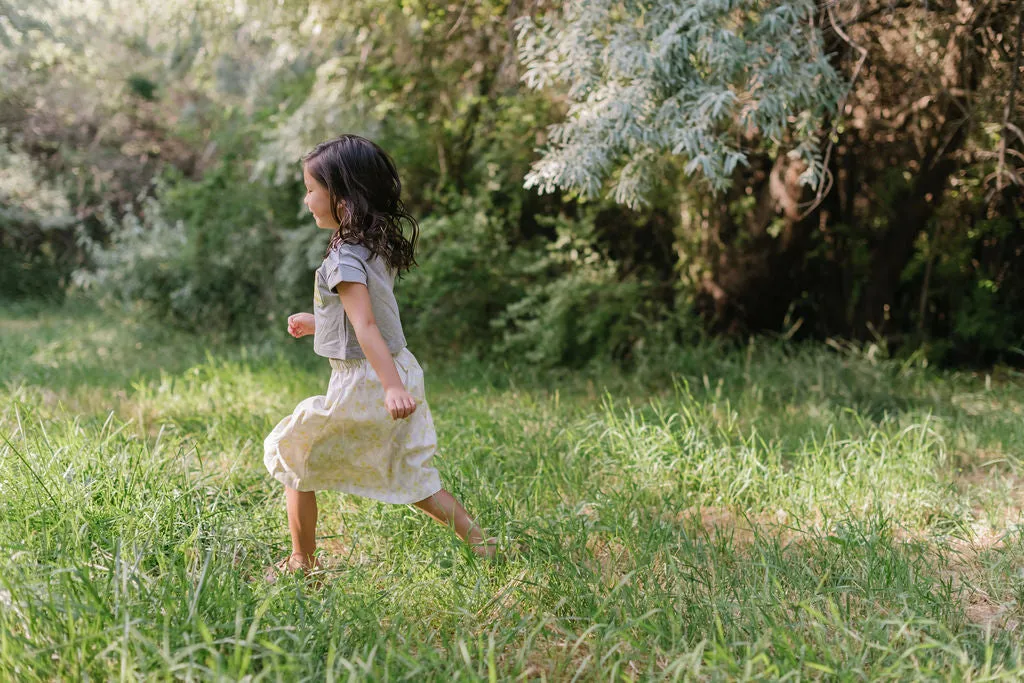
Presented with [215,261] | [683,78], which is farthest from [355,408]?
[215,261]

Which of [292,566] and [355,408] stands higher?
[355,408]

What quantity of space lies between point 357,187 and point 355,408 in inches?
29.0

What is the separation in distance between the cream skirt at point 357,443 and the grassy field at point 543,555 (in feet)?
0.87

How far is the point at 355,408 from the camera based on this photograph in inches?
109

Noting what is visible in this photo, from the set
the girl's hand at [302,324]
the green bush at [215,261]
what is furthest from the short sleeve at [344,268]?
the green bush at [215,261]

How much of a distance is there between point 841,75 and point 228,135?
6.81m

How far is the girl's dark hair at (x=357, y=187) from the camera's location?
280 centimetres

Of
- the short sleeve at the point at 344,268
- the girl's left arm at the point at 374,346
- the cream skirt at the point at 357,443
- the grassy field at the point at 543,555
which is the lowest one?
the grassy field at the point at 543,555

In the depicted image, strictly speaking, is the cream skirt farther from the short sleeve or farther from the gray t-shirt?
the short sleeve

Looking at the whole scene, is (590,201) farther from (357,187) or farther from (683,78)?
(357,187)

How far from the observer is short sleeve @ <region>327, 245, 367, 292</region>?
8.72 feet

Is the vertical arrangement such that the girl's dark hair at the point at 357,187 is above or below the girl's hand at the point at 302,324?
above

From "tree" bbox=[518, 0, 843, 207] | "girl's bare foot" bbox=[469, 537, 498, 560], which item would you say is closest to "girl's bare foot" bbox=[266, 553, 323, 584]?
"girl's bare foot" bbox=[469, 537, 498, 560]

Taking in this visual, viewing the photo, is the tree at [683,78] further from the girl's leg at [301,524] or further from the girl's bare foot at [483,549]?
the girl's leg at [301,524]
